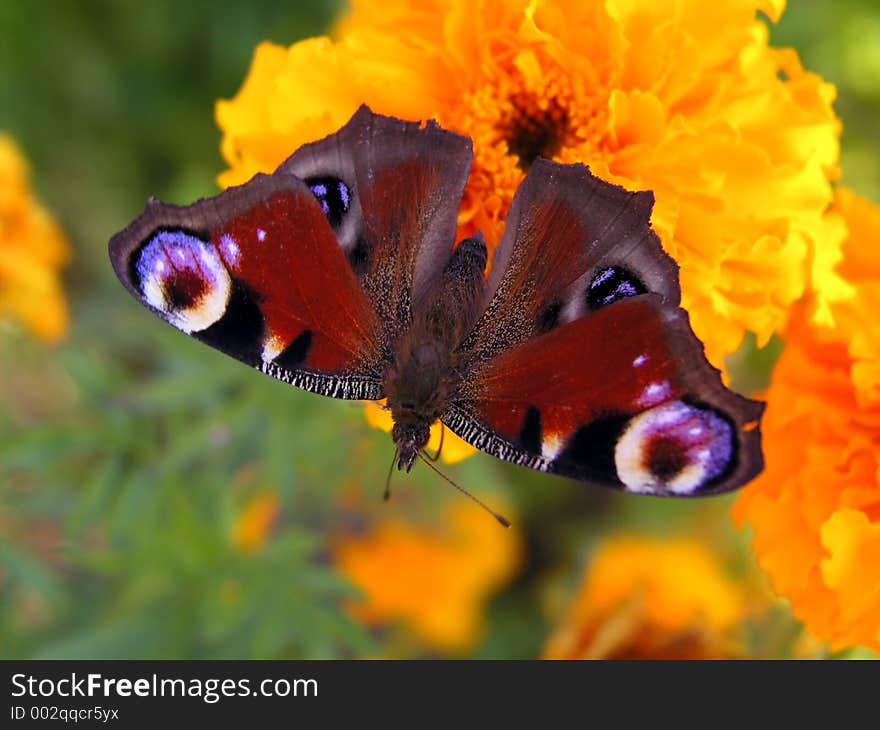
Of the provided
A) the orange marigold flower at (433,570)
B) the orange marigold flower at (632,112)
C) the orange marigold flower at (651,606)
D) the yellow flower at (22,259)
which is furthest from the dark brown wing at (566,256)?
the orange marigold flower at (433,570)

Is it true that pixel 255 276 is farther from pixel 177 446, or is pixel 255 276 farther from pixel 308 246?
pixel 177 446

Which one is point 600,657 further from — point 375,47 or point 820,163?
point 375,47

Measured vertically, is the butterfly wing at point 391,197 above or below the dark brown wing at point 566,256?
above

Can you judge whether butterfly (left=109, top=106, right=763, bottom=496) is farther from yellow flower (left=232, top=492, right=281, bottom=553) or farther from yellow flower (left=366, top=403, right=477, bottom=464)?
yellow flower (left=232, top=492, right=281, bottom=553)

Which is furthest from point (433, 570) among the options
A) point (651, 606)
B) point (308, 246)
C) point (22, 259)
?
point (308, 246)

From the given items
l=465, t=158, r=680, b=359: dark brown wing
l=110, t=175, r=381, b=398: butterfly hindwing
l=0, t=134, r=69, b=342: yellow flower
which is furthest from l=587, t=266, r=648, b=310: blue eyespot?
l=0, t=134, r=69, b=342: yellow flower

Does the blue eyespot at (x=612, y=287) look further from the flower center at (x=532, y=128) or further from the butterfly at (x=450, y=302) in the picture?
the flower center at (x=532, y=128)
